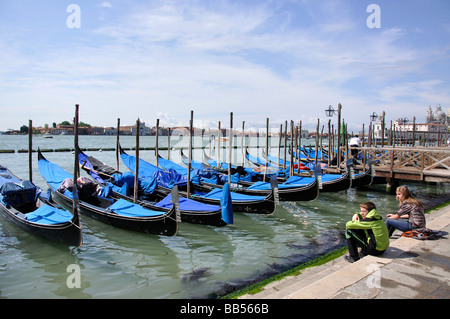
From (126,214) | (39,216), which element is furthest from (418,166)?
(39,216)

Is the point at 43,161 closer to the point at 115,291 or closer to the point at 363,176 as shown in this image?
the point at 115,291

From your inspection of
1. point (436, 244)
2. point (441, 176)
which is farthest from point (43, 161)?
point (441, 176)

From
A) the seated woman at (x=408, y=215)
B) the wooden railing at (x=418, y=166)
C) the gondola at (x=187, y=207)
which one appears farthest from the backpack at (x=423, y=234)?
the wooden railing at (x=418, y=166)

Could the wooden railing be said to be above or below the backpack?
above

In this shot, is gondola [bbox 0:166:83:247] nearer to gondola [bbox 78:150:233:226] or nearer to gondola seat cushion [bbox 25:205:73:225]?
gondola seat cushion [bbox 25:205:73:225]

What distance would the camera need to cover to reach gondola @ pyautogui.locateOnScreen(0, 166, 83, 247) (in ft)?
17.5

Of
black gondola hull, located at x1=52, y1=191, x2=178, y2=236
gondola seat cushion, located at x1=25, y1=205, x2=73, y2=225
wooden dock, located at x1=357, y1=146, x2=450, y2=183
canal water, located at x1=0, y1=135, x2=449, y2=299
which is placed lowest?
canal water, located at x1=0, y1=135, x2=449, y2=299

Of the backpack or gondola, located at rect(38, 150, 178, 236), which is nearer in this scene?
Answer: the backpack

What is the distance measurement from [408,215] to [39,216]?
230 inches

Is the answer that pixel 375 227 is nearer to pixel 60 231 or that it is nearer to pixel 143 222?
pixel 143 222

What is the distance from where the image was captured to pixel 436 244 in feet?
12.8

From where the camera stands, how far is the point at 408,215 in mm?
4207

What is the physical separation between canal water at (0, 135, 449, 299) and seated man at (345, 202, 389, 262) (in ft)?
4.24

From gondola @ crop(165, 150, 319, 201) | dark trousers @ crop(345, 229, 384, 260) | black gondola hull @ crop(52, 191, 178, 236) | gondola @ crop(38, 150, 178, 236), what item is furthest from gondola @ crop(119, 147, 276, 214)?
dark trousers @ crop(345, 229, 384, 260)
